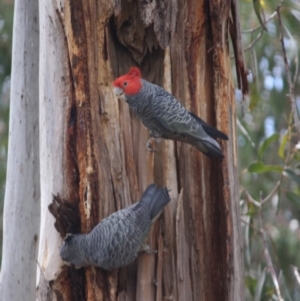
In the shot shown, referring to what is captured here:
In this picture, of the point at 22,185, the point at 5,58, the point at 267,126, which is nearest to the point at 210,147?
the point at 22,185

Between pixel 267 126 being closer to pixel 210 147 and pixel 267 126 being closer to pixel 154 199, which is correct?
pixel 210 147

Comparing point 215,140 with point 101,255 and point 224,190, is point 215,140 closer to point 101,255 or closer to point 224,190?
point 224,190

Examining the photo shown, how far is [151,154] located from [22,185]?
0.63m

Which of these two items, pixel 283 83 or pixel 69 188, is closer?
pixel 69 188

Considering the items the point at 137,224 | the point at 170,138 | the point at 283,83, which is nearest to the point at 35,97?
the point at 170,138

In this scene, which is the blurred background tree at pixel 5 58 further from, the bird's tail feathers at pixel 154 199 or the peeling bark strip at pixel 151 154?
the bird's tail feathers at pixel 154 199

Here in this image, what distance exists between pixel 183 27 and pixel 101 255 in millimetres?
945

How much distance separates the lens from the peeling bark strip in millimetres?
2395

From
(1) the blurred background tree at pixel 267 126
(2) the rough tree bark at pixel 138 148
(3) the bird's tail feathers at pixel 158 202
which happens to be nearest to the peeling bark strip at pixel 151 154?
(2) the rough tree bark at pixel 138 148

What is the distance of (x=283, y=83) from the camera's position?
201 inches

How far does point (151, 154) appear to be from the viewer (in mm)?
2553

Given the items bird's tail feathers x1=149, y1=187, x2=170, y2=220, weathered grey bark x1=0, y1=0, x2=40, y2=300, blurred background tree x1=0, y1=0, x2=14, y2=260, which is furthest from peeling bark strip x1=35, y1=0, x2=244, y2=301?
blurred background tree x1=0, y1=0, x2=14, y2=260

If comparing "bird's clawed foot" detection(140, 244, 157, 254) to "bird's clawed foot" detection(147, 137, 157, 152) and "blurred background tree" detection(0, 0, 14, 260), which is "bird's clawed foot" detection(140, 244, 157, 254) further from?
"blurred background tree" detection(0, 0, 14, 260)

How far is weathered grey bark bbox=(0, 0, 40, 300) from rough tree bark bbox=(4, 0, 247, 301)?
1.07ft
